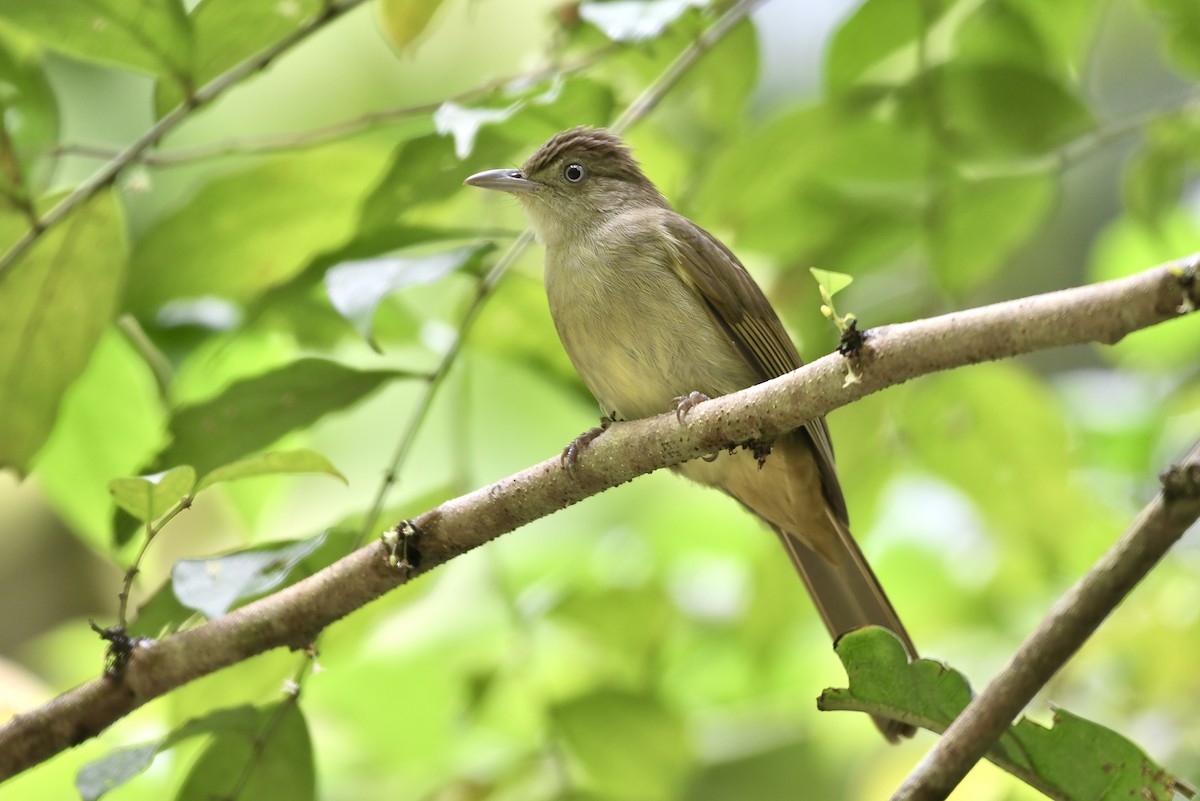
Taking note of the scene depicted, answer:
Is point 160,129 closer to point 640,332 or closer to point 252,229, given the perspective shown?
point 252,229

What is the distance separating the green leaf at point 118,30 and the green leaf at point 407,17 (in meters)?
0.51

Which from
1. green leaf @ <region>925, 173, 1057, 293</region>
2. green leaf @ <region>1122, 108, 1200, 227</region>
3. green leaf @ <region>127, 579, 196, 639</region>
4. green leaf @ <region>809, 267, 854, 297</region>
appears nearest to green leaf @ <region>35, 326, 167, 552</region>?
green leaf @ <region>127, 579, 196, 639</region>

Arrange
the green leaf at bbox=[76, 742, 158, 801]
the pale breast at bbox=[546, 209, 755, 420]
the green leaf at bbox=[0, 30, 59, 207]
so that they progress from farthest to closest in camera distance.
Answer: the pale breast at bbox=[546, 209, 755, 420] → the green leaf at bbox=[0, 30, 59, 207] → the green leaf at bbox=[76, 742, 158, 801]

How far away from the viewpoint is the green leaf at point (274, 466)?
2.10m

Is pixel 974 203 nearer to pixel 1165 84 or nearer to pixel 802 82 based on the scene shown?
pixel 802 82

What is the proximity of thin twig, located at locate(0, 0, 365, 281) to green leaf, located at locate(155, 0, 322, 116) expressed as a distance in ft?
0.07

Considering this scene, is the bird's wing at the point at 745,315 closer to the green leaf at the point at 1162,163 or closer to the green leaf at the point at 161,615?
the green leaf at the point at 1162,163

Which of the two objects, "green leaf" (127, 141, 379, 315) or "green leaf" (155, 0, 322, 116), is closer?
"green leaf" (155, 0, 322, 116)

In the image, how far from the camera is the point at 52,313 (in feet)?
8.53

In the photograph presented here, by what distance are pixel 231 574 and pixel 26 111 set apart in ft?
4.31

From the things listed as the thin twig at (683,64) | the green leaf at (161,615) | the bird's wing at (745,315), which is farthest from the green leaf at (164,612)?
the thin twig at (683,64)

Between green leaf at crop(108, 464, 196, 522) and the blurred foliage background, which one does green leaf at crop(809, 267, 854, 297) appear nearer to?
the blurred foliage background

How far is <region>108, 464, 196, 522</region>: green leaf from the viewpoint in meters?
1.98

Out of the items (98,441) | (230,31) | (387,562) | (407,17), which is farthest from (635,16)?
(98,441)
